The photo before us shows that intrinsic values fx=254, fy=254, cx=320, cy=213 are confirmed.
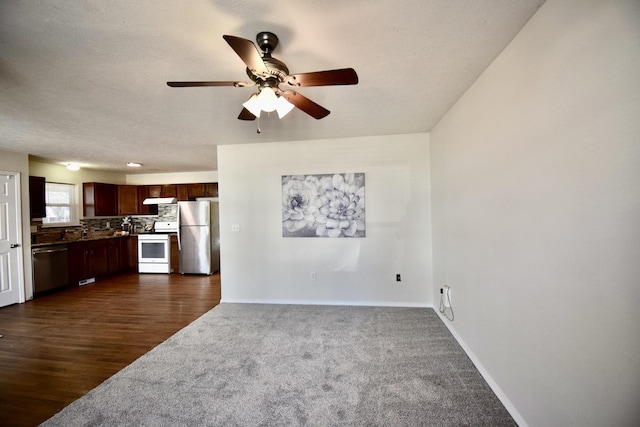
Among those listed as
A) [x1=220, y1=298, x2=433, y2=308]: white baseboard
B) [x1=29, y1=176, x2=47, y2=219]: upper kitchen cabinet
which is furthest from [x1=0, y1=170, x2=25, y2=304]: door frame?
[x1=220, y1=298, x2=433, y2=308]: white baseboard

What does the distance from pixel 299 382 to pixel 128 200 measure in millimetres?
6197

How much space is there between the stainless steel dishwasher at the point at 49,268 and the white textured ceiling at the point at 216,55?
7.77 ft

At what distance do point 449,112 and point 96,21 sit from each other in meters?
2.78

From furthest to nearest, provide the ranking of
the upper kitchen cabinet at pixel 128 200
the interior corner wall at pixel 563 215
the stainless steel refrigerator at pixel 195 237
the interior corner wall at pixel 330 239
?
the upper kitchen cabinet at pixel 128 200, the stainless steel refrigerator at pixel 195 237, the interior corner wall at pixel 330 239, the interior corner wall at pixel 563 215

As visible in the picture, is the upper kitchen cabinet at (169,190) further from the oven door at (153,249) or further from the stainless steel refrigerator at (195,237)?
the oven door at (153,249)

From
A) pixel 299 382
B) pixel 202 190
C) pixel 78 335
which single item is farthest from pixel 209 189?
pixel 299 382

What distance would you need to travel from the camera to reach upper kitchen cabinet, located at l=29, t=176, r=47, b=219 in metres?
4.21

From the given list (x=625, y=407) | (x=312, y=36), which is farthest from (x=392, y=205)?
(x=625, y=407)

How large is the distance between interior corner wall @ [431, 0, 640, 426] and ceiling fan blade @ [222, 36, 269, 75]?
4.58ft

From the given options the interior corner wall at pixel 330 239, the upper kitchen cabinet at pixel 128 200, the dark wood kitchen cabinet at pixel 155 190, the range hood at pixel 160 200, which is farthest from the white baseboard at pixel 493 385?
the upper kitchen cabinet at pixel 128 200

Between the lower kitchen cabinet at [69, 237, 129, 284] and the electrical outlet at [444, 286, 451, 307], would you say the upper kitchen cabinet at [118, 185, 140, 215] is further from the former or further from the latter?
the electrical outlet at [444, 286, 451, 307]

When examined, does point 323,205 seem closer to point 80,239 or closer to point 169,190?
point 169,190

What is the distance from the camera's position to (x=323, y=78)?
1392 mm

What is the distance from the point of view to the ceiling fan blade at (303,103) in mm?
1635
